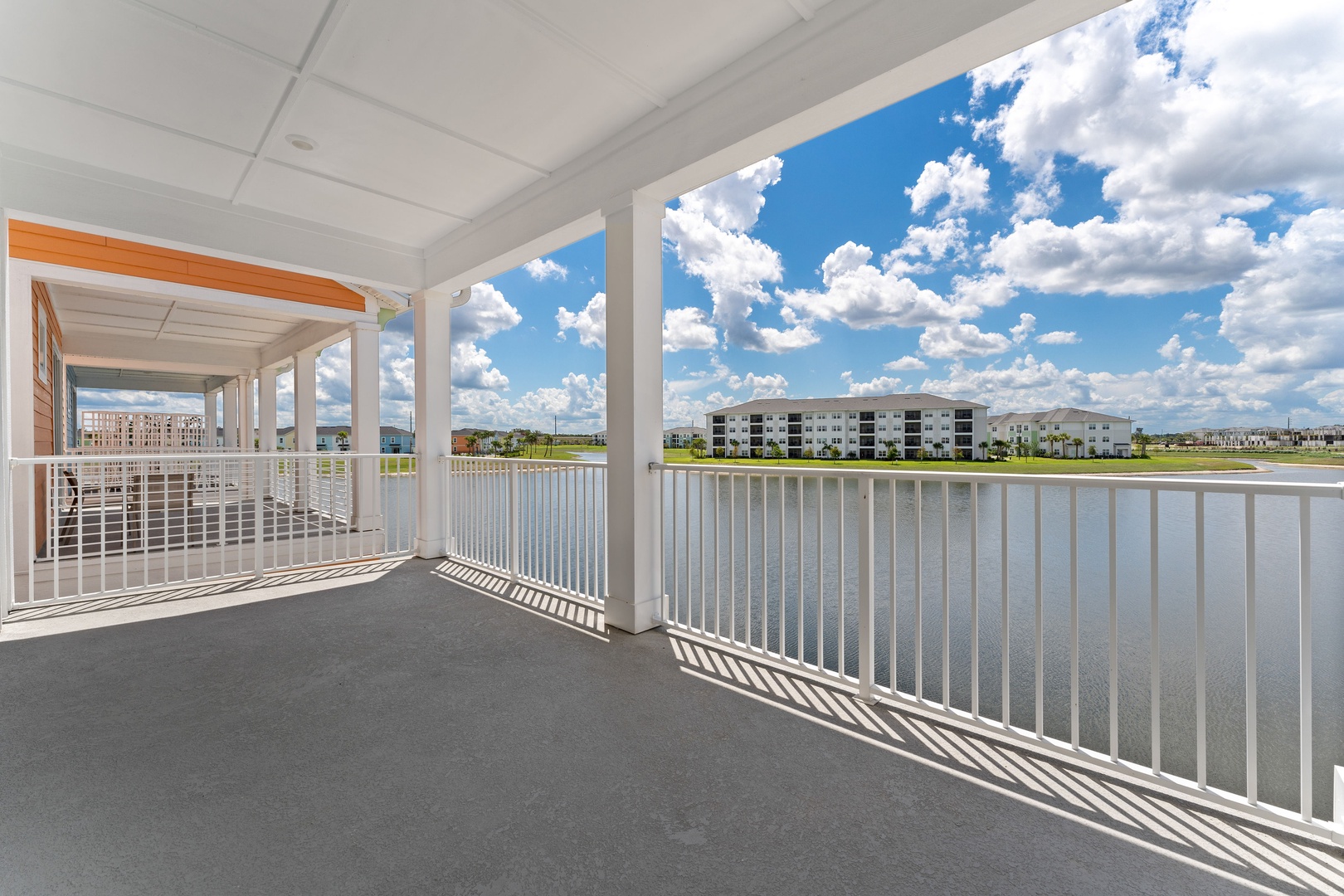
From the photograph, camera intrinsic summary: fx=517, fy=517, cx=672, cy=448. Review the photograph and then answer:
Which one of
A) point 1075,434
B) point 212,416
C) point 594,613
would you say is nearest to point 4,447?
point 594,613

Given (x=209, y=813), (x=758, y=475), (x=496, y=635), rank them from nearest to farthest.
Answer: (x=209, y=813), (x=758, y=475), (x=496, y=635)

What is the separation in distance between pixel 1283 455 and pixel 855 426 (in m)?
3.68

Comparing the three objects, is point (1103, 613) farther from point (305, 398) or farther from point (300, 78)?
point (305, 398)

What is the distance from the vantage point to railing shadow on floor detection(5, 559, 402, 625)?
313 cm

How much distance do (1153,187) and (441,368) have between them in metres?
7.09

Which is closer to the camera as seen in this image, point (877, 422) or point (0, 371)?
point (0, 371)

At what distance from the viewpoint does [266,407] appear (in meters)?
8.45

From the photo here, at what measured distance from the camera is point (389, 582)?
3773mm

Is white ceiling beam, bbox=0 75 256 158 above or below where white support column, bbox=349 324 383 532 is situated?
above

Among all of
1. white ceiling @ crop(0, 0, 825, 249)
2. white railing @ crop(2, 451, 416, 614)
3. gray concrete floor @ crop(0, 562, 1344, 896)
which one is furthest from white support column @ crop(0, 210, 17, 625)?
gray concrete floor @ crop(0, 562, 1344, 896)

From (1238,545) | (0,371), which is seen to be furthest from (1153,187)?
(0,371)

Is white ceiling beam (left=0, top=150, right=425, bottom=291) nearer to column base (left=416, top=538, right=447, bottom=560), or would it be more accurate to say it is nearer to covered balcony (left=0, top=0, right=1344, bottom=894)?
covered balcony (left=0, top=0, right=1344, bottom=894)

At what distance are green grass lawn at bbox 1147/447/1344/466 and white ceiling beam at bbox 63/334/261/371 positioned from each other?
11032 mm

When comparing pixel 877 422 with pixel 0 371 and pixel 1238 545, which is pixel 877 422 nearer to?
pixel 1238 545
